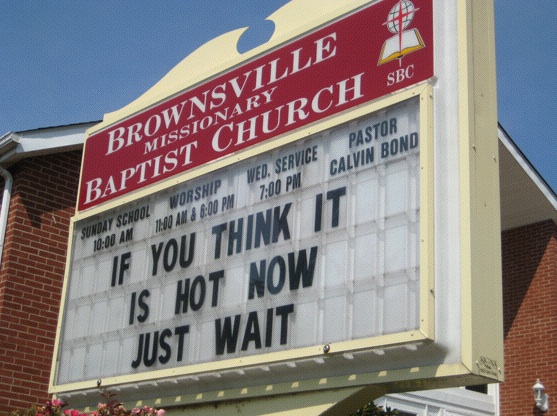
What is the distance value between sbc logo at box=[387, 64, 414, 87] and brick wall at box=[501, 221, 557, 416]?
933 cm

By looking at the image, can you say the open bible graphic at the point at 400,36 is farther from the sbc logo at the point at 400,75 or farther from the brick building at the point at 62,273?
the brick building at the point at 62,273

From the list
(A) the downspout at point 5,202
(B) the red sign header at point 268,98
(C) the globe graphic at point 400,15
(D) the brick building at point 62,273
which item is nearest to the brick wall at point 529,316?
(D) the brick building at point 62,273

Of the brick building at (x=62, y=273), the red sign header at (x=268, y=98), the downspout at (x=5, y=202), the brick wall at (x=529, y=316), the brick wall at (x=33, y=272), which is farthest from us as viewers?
the brick wall at (x=529, y=316)

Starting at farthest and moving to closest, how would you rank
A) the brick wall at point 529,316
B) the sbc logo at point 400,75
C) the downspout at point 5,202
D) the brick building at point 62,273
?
the brick wall at point 529,316, the downspout at point 5,202, the brick building at point 62,273, the sbc logo at point 400,75

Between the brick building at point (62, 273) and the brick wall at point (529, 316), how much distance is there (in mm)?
18

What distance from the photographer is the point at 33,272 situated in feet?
45.0

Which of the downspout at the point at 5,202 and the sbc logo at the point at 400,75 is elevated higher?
the downspout at the point at 5,202

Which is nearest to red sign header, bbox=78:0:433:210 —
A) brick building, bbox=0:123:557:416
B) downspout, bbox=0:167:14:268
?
brick building, bbox=0:123:557:416

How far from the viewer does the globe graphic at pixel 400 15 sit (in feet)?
28.7

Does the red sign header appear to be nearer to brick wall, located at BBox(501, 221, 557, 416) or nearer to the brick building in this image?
the brick building

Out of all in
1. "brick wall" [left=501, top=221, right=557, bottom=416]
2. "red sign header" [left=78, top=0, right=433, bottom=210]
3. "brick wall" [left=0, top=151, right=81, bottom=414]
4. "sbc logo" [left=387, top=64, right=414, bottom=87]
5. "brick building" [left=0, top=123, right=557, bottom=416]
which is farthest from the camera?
"brick wall" [left=501, top=221, right=557, bottom=416]

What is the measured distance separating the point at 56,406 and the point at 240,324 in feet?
7.63

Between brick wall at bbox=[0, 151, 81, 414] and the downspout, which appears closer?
brick wall at bbox=[0, 151, 81, 414]

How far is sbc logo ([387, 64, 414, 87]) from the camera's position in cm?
851
